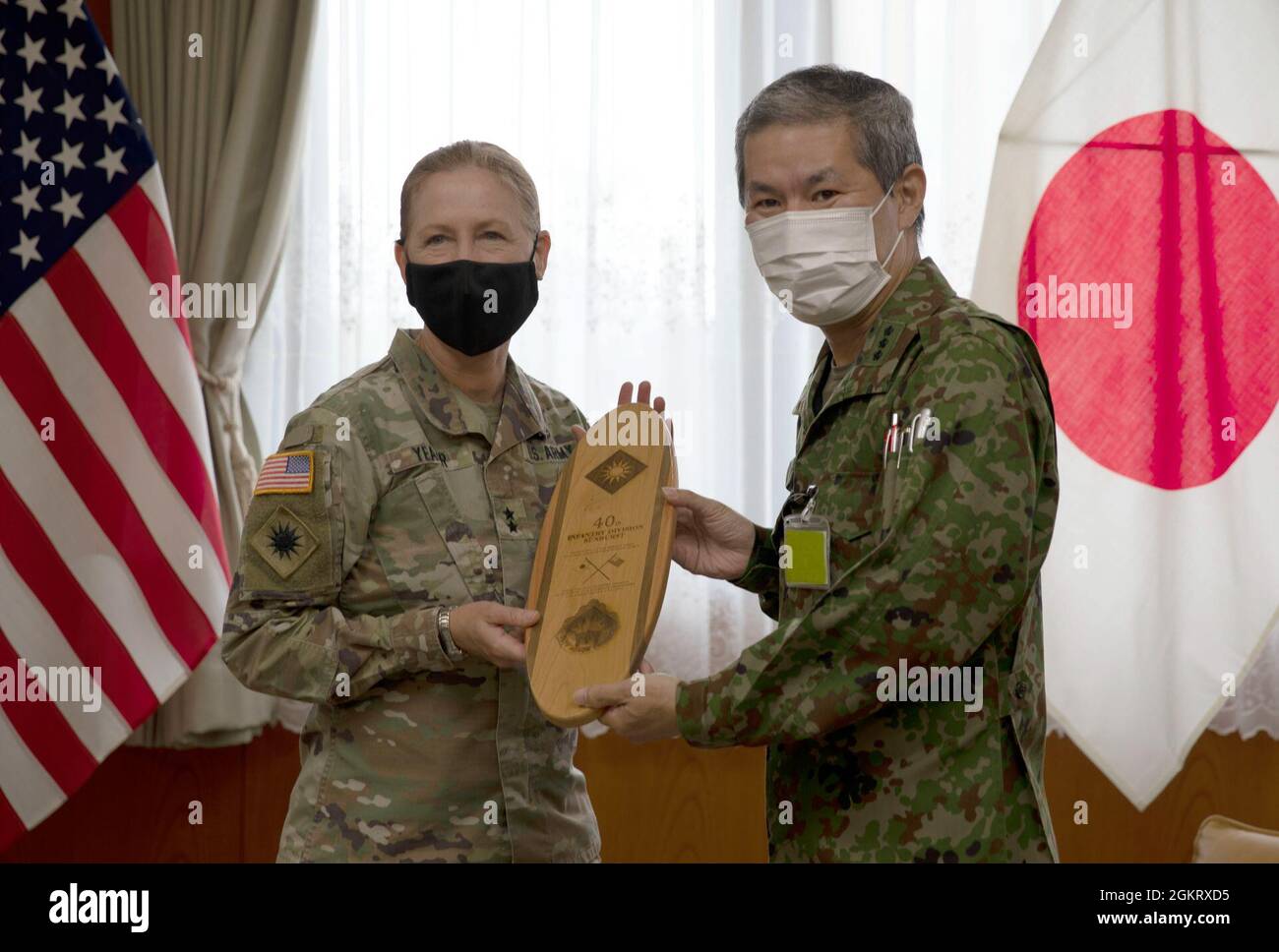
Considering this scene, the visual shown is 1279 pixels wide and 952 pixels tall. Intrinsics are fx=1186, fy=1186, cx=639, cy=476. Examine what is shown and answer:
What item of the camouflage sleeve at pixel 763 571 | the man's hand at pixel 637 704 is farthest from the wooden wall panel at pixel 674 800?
the man's hand at pixel 637 704

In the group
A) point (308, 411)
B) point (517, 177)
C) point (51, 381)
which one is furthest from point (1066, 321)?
point (51, 381)

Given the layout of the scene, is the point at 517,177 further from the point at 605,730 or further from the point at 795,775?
the point at 605,730

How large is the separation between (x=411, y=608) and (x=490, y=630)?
0.16 metres

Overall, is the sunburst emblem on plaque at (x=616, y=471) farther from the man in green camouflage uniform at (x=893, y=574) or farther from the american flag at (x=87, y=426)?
the american flag at (x=87, y=426)

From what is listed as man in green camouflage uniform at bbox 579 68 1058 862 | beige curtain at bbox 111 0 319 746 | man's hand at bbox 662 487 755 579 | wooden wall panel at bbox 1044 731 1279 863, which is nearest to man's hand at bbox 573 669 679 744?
man in green camouflage uniform at bbox 579 68 1058 862

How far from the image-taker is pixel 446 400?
1.76 meters

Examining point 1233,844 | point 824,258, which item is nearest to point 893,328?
point 824,258

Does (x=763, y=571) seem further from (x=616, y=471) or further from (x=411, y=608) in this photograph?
(x=411, y=608)

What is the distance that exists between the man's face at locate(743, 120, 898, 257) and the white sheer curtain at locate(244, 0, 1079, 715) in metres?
1.47

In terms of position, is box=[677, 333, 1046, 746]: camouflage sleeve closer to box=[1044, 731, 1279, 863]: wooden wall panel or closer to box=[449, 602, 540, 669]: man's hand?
box=[449, 602, 540, 669]: man's hand

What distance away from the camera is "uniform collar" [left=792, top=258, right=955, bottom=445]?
1526 mm

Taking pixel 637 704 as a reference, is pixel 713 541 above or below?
above

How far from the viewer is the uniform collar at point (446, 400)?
1739mm

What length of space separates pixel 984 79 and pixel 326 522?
234 centimetres
